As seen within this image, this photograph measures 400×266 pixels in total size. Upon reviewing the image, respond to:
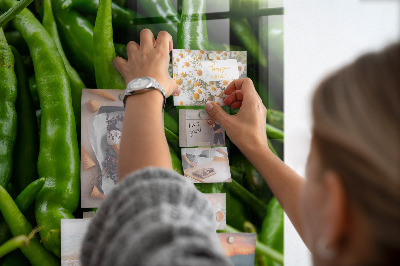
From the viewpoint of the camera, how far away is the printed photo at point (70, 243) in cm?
86

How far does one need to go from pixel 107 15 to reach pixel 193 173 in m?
0.42

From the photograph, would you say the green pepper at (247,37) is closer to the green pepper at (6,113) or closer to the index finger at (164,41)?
the index finger at (164,41)

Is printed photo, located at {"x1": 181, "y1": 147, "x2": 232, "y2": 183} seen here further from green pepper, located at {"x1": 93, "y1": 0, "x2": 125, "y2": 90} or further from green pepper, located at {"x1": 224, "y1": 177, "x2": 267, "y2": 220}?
green pepper, located at {"x1": 93, "y1": 0, "x2": 125, "y2": 90}

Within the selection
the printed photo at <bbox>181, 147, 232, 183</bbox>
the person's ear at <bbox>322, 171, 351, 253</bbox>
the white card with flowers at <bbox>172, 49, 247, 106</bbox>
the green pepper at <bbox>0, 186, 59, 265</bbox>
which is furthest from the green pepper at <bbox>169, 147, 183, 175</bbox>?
the person's ear at <bbox>322, 171, 351, 253</bbox>

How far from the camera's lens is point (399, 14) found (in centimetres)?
100

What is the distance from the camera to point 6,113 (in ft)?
2.73

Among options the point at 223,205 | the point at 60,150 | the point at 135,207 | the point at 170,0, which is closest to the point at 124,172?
the point at 135,207

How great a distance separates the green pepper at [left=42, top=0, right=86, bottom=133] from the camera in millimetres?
885

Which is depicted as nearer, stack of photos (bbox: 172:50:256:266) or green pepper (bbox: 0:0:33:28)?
green pepper (bbox: 0:0:33:28)

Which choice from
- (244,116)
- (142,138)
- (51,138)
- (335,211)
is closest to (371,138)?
(335,211)

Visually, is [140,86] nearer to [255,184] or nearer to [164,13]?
[164,13]

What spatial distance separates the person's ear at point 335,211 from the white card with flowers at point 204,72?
0.60m

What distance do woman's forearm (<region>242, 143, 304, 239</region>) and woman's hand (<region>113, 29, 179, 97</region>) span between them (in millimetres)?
256

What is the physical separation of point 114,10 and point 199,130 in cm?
35
